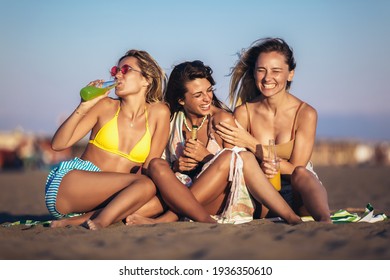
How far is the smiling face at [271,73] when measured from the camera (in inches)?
198

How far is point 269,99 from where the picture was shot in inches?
203

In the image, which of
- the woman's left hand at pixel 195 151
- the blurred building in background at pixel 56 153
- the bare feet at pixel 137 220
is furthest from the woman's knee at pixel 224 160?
the blurred building in background at pixel 56 153

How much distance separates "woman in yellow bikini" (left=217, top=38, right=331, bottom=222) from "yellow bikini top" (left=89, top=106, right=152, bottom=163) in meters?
0.71

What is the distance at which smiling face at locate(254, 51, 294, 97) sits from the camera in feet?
16.5

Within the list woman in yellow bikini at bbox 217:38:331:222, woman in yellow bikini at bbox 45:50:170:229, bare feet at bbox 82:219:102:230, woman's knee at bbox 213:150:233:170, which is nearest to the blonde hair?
woman in yellow bikini at bbox 45:50:170:229

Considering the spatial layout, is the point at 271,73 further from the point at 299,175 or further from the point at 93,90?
the point at 93,90

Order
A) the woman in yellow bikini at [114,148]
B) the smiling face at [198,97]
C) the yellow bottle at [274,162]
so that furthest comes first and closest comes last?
the smiling face at [198,97] → the yellow bottle at [274,162] → the woman in yellow bikini at [114,148]

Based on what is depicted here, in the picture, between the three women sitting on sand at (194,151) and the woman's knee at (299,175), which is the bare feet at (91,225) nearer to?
the three women sitting on sand at (194,151)

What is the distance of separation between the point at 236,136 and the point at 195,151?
422mm

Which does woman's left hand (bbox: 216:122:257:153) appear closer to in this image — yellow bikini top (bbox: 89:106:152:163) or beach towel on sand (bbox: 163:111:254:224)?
beach towel on sand (bbox: 163:111:254:224)

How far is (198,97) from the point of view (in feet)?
16.9

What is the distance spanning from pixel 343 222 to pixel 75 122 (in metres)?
2.46
